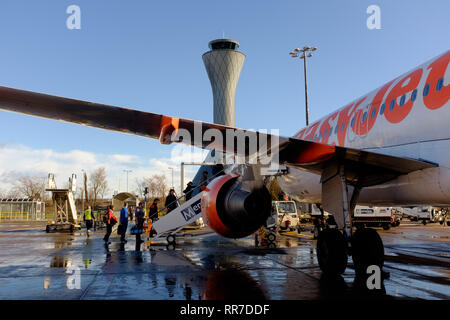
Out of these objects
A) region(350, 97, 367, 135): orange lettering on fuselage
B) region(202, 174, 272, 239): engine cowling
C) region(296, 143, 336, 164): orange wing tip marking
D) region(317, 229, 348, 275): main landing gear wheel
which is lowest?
region(317, 229, 348, 275): main landing gear wheel

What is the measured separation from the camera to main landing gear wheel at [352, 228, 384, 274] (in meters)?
7.08

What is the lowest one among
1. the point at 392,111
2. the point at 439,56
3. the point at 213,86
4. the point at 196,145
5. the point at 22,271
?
the point at 22,271

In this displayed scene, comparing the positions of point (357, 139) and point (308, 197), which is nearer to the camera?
point (357, 139)

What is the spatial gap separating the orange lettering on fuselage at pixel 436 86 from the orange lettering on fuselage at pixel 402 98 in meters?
0.32

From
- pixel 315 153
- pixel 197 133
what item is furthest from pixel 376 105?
pixel 197 133

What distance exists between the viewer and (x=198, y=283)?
6812mm

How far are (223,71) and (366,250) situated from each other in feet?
508

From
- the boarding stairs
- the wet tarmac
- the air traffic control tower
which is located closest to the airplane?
the wet tarmac

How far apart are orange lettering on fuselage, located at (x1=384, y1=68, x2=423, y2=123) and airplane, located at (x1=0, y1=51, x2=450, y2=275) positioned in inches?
0.8

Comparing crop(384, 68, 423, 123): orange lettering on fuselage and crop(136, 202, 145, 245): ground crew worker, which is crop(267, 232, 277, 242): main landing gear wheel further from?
crop(384, 68, 423, 123): orange lettering on fuselage

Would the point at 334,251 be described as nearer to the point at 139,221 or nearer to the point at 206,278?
the point at 206,278

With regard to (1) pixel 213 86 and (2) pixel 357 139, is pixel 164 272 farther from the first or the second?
(1) pixel 213 86
